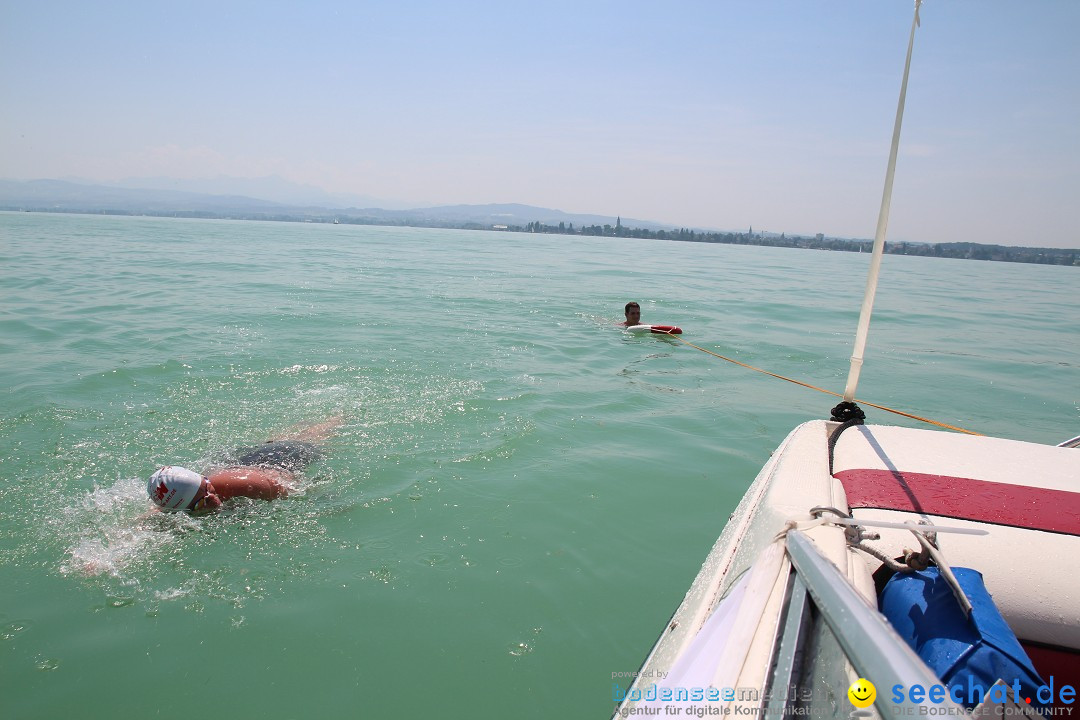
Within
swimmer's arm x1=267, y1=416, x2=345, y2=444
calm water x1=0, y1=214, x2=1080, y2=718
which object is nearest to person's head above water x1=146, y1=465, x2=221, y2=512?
calm water x1=0, y1=214, x2=1080, y2=718

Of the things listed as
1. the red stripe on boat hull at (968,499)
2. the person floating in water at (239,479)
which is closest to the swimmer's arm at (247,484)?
the person floating in water at (239,479)

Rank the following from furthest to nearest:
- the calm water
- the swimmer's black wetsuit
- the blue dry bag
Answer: the swimmer's black wetsuit, the calm water, the blue dry bag

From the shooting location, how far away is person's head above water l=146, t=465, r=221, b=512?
13.1 feet

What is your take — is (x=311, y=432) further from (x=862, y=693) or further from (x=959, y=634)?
(x=862, y=693)

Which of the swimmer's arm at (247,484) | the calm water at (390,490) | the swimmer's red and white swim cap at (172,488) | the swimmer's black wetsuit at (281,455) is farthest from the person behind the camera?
the swimmer's black wetsuit at (281,455)

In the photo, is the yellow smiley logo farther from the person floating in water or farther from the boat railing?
the person floating in water

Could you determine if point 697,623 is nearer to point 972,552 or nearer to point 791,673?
point 791,673

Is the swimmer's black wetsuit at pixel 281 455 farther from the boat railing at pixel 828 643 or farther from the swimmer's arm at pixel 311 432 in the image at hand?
the boat railing at pixel 828 643

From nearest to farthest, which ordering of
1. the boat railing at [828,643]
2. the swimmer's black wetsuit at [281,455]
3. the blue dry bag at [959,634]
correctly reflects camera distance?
the boat railing at [828,643] → the blue dry bag at [959,634] → the swimmer's black wetsuit at [281,455]

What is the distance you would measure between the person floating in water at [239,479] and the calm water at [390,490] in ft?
0.43

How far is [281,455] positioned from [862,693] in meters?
4.69

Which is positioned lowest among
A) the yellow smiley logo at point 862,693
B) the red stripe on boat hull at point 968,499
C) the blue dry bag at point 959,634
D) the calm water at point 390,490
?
the calm water at point 390,490

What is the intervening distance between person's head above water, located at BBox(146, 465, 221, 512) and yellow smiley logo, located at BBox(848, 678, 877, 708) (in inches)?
166

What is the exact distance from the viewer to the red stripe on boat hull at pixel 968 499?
2.07 m
